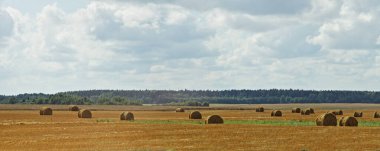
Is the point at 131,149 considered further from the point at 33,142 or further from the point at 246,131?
the point at 246,131

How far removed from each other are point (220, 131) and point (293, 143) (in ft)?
28.5

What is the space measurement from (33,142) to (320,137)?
47.6ft

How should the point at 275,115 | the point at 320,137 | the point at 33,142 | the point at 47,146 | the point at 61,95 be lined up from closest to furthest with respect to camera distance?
the point at 47,146 < the point at 33,142 < the point at 320,137 < the point at 275,115 < the point at 61,95

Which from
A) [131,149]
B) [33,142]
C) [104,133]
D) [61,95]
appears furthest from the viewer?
[61,95]

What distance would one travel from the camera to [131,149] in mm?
28422

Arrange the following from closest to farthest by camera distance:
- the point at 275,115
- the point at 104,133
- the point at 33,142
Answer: the point at 33,142 < the point at 104,133 < the point at 275,115

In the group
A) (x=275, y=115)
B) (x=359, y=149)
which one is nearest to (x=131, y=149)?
(x=359, y=149)

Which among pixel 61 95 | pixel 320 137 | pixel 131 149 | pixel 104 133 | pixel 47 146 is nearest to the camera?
pixel 131 149

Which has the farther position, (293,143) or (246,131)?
(246,131)

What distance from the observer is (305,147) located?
29.3 meters

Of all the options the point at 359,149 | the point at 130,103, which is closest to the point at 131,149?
the point at 359,149

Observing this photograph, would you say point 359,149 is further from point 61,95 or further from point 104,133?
point 61,95

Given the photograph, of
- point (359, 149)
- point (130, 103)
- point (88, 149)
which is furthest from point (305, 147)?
point (130, 103)

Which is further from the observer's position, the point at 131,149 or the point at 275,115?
the point at 275,115
